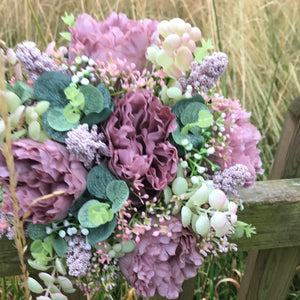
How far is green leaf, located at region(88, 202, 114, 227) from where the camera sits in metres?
0.48

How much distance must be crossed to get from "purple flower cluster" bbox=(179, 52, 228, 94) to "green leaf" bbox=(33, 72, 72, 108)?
17 centimetres

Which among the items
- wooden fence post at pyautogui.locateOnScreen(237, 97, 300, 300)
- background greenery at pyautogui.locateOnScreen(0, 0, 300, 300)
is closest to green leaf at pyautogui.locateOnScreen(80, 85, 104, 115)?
wooden fence post at pyautogui.locateOnScreen(237, 97, 300, 300)

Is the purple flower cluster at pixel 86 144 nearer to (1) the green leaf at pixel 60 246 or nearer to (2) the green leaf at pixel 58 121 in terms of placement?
(2) the green leaf at pixel 58 121

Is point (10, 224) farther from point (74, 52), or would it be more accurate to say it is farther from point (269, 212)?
point (269, 212)

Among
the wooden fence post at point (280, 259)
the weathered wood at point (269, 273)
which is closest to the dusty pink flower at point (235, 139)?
the wooden fence post at point (280, 259)

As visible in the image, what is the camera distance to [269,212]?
32.8 inches

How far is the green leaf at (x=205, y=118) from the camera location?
522mm

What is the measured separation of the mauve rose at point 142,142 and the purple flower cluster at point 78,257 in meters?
0.11

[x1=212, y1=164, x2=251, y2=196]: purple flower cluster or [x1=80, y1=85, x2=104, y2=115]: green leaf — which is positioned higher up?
[x1=80, y1=85, x2=104, y2=115]: green leaf

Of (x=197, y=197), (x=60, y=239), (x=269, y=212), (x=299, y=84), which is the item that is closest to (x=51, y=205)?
(x=60, y=239)

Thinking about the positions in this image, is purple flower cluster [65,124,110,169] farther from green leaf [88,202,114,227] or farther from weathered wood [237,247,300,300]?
weathered wood [237,247,300,300]

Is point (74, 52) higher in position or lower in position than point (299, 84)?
higher


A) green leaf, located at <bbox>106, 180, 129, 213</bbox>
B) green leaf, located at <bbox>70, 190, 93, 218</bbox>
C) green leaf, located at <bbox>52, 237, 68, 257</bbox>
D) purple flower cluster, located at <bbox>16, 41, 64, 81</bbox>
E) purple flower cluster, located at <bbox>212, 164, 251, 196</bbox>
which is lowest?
green leaf, located at <bbox>52, 237, 68, 257</bbox>

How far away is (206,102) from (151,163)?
5.3 inches
